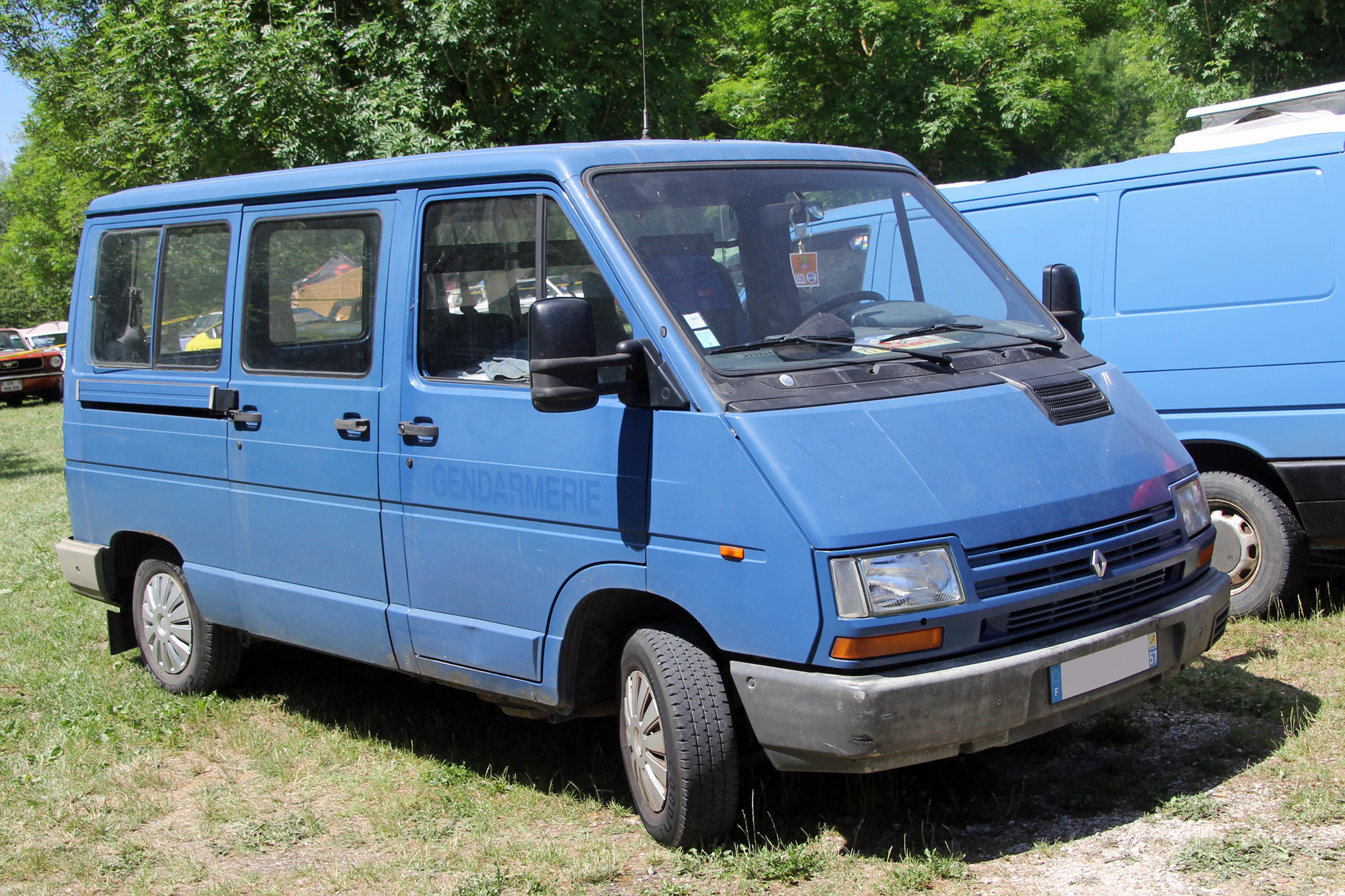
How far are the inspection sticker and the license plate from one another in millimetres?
1124

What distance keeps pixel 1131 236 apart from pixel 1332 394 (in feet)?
4.05

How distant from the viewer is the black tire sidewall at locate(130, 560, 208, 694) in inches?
235

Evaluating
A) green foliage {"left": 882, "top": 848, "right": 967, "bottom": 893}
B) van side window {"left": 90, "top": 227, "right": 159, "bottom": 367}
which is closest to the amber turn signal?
green foliage {"left": 882, "top": 848, "right": 967, "bottom": 893}

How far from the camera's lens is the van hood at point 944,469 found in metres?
3.52

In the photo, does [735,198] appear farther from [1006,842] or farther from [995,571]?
[1006,842]

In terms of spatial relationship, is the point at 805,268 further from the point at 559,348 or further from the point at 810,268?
the point at 559,348

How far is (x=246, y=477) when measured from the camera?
531 cm

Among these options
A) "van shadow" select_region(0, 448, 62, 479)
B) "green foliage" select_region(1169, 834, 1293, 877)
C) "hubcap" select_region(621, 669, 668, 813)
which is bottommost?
"van shadow" select_region(0, 448, 62, 479)

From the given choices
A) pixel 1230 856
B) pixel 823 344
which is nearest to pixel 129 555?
pixel 823 344

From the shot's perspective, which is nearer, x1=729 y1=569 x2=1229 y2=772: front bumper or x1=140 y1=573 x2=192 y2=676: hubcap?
x1=729 y1=569 x2=1229 y2=772: front bumper

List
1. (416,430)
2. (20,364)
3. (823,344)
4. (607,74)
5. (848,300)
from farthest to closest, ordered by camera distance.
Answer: (20,364)
(607,74)
(416,430)
(848,300)
(823,344)

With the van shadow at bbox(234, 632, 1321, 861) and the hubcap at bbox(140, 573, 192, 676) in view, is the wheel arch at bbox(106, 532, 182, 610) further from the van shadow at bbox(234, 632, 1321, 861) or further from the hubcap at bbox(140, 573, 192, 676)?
the van shadow at bbox(234, 632, 1321, 861)

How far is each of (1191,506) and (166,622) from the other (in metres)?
4.64

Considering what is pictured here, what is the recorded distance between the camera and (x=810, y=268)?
4.35 meters
